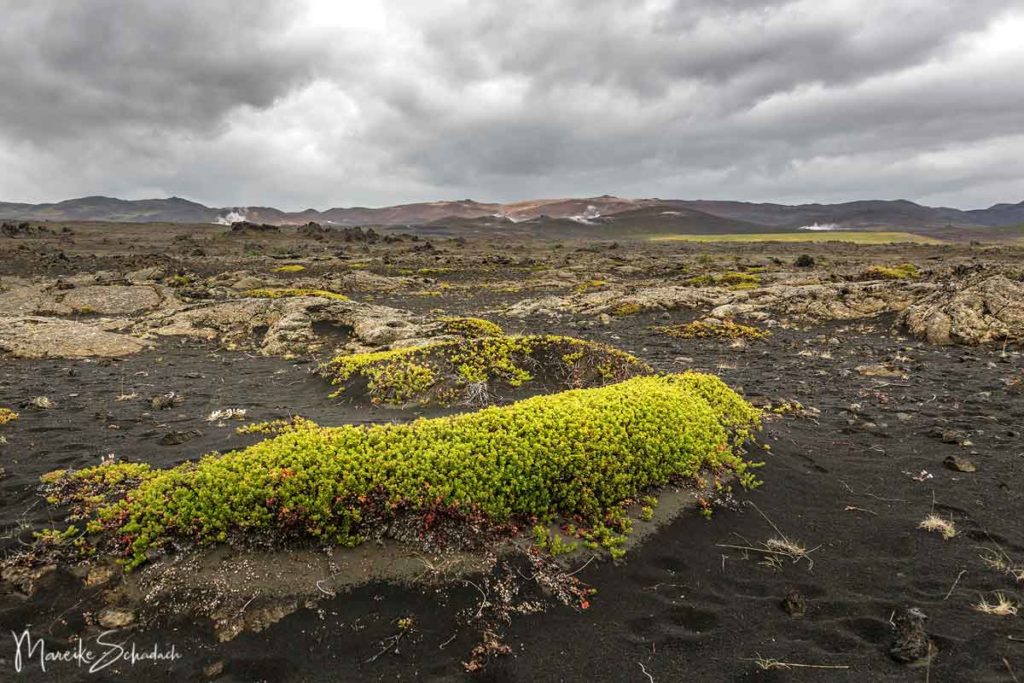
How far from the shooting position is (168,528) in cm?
510

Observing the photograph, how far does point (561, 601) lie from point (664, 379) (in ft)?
17.3

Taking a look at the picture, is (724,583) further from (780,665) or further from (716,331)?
(716,331)

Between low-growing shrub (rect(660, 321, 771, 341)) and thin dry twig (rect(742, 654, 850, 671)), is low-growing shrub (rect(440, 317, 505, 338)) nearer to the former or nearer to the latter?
low-growing shrub (rect(660, 321, 771, 341))

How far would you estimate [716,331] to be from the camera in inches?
790

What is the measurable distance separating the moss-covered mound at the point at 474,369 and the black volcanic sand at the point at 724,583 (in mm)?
911

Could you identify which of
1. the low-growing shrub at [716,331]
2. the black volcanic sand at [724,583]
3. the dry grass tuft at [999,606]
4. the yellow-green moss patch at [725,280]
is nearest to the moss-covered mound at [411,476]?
the black volcanic sand at [724,583]

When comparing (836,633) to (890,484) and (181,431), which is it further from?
(181,431)

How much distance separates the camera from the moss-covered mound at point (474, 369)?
10953 millimetres

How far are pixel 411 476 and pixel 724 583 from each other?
136 inches

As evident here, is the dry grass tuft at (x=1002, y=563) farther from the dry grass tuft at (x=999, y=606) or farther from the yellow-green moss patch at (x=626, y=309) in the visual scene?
the yellow-green moss patch at (x=626, y=309)

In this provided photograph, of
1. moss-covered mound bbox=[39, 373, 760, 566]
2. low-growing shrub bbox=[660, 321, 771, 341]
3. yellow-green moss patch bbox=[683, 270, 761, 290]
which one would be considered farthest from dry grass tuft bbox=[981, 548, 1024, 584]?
yellow-green moss patch bbox=[683, 270, 761, 290]

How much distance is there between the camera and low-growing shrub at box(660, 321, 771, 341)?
64.1 feet

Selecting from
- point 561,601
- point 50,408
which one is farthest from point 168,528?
point 50,408

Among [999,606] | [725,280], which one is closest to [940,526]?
[999,606]
